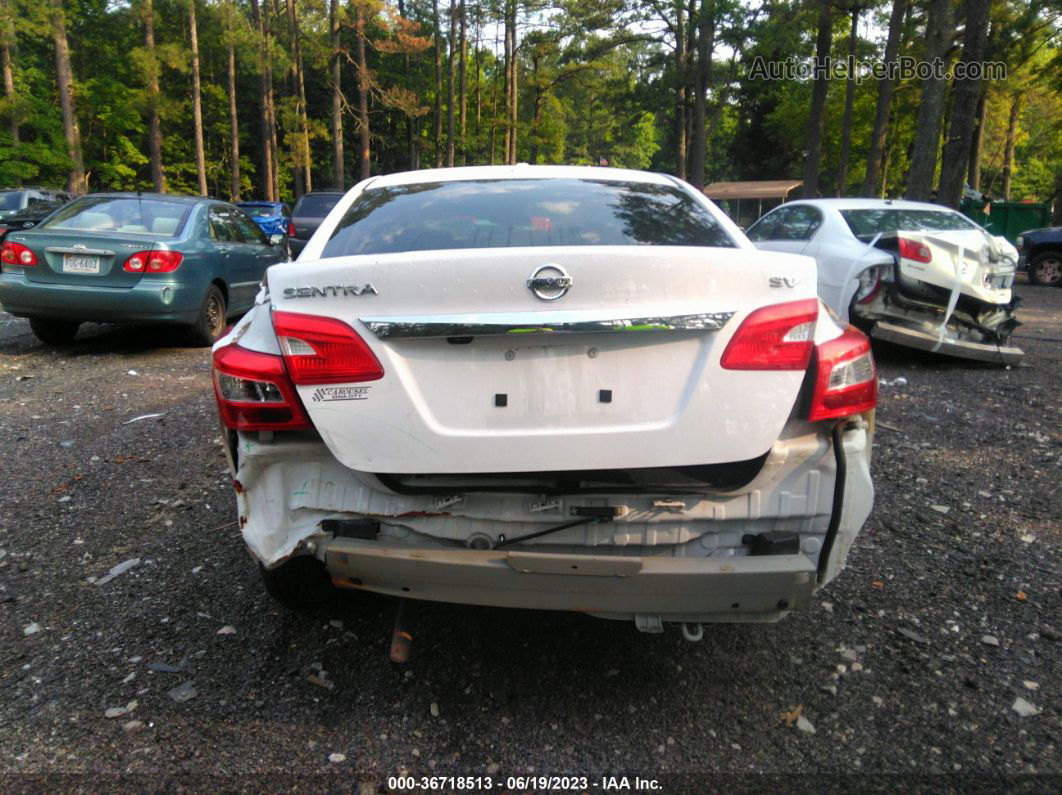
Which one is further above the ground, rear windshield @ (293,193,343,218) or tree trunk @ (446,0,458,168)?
tree trunk @ (446,0,458,168)

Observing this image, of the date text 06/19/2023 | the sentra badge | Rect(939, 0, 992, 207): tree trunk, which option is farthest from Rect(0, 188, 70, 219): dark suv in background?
the date text 06/19/2023

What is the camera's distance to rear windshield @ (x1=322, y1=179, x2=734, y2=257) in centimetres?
291

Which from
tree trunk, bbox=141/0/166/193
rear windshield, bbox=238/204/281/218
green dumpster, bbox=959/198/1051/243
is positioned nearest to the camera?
green dumpster, bbox=959/198/1051/243

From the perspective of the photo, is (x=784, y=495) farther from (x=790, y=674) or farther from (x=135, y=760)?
(x=135, y=760)

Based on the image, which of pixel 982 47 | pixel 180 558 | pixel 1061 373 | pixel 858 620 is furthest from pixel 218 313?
pixel 982 47

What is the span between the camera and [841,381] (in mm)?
2385

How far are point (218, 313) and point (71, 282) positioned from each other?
4.95 feet

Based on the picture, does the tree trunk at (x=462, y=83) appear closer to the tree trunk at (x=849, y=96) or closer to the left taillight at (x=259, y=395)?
the tree trunk at (x=849, y=96)

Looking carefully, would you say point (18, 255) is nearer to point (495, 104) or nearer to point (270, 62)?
point (270, 62)

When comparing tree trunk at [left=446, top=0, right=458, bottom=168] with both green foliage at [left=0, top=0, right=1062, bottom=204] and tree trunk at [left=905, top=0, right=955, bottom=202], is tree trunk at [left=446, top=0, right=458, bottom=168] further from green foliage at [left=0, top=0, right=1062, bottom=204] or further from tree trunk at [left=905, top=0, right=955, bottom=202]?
tree trunk at [left=905, top=0, right=955, bottom=202]

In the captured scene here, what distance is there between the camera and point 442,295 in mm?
2273

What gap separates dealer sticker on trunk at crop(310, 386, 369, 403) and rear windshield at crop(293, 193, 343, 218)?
15.1 meters

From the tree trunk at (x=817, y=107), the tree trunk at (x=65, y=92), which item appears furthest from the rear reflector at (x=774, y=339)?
the tree trunk at (x=65, y=92)

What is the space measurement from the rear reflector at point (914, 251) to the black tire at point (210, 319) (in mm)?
6875
